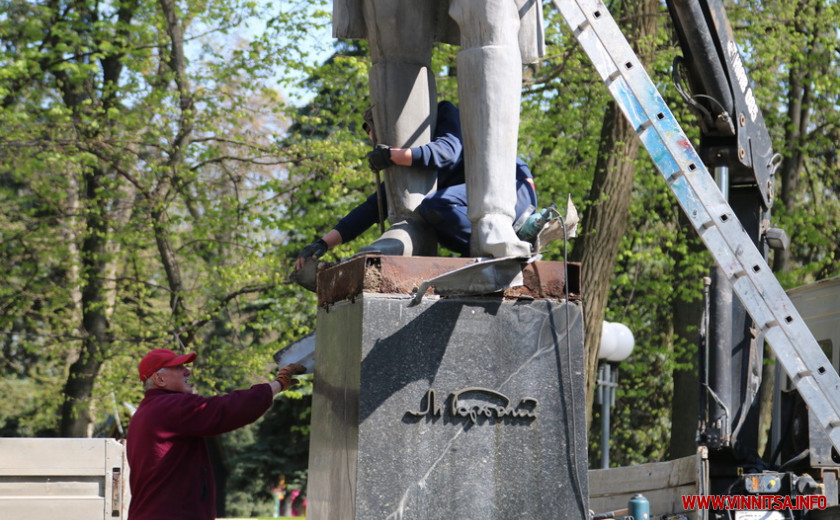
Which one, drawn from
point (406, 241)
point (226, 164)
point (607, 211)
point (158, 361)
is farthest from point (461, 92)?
point (226, 164)

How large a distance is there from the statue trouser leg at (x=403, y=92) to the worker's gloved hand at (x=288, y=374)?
2.36ft

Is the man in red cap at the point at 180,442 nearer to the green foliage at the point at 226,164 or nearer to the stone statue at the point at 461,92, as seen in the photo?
the stone statue at the point at 461,92

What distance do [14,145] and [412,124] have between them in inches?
528

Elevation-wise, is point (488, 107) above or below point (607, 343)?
below

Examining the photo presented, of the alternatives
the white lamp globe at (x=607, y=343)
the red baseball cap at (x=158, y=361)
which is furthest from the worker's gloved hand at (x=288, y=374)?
the white lamp globe at (x=607, y=343)

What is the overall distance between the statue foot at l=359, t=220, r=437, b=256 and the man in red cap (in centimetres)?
73

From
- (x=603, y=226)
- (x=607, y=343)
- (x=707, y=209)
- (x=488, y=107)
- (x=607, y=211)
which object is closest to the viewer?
(x=488, y=107)

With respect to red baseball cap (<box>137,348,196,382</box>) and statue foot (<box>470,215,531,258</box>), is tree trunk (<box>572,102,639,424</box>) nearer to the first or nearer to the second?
red baseball cap (<box>137,348,196,382</box>)

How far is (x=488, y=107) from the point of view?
407cm

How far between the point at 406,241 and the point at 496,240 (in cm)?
47

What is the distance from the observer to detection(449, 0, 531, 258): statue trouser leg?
4.05 meters

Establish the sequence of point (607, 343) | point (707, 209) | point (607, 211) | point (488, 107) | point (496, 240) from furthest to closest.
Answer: point (607, 211) → point (607, 343) → point (707, 209) → point (488, 107) → point (496, 240)
